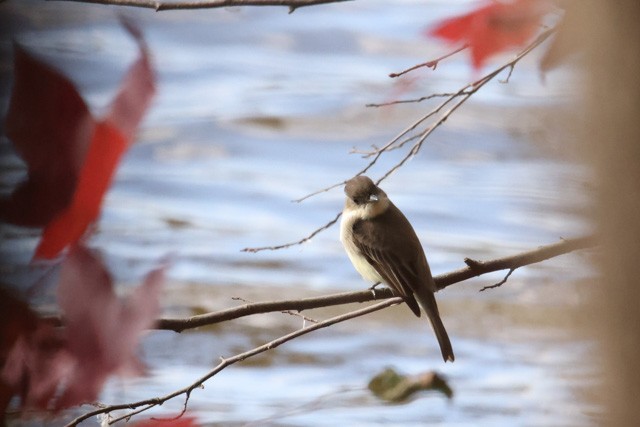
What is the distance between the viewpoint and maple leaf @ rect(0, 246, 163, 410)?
0.33 m

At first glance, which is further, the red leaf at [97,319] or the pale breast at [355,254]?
the pale breast at [355,254]

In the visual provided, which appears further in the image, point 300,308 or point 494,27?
point 300,308

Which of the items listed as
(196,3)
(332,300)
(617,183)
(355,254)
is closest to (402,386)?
(355,254)

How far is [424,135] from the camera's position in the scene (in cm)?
101

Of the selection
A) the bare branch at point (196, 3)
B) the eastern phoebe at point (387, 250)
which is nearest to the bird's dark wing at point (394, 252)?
the eastern phoebe at point (387, 250)

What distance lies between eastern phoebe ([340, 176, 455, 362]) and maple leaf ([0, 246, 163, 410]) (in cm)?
80

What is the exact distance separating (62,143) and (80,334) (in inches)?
2.8

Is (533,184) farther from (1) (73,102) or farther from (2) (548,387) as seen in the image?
(1) (73,102)

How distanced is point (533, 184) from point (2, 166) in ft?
9.04

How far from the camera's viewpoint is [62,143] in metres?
0.33

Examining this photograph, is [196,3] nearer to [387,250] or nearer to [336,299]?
[336,299]

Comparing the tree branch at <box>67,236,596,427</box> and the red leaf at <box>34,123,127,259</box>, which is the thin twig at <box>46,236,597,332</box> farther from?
the red leaf at <box>34,123,127,259</box>

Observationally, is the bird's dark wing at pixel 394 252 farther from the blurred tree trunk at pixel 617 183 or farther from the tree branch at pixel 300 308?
the blurred tree trunk at pixel 617 183

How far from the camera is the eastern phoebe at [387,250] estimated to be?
1.22m
